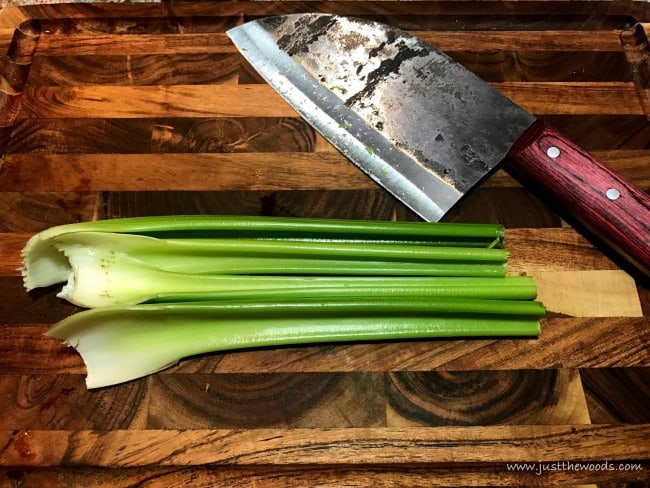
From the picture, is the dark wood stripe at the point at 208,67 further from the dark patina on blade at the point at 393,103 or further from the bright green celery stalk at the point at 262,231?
the bright green celery stalk at the point at 262,231

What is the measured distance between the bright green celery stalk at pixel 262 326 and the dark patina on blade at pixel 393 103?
298 mm

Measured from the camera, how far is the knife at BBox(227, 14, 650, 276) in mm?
1376

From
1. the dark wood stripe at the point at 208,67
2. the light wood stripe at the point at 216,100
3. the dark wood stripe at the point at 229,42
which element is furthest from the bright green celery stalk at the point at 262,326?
the dark wood stripe at the point at 229,42

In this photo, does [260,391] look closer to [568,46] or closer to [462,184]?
[462,184]

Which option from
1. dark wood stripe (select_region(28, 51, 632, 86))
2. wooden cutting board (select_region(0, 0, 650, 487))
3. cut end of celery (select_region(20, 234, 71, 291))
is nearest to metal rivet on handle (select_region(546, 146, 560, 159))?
wooden cutting board (select_region(0, 0, 650, 487))

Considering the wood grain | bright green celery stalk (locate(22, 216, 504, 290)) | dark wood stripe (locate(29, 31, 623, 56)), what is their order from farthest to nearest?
1. dark wood stripe (locate(29, 31, 623, 56))
2. bright green celery stalk (locate(22, 216, 504, 290))
3. the wood grain

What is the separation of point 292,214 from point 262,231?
0.16m

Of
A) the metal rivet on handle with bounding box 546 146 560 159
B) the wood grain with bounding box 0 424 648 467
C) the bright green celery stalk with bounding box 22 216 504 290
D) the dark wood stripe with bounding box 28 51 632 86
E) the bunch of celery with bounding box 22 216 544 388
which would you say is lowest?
the wood grain with bounding box 0 424 648 467

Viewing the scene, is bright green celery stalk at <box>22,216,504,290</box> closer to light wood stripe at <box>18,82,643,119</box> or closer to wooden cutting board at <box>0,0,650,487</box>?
wooden cutting board at <box>0,0,650,487</box>

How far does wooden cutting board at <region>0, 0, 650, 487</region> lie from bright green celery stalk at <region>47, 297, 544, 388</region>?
5cm

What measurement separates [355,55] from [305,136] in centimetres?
28

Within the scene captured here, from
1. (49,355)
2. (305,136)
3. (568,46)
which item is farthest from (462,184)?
(49,355)

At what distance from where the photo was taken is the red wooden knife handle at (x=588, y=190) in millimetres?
1321

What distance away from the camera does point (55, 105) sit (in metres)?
1.67
